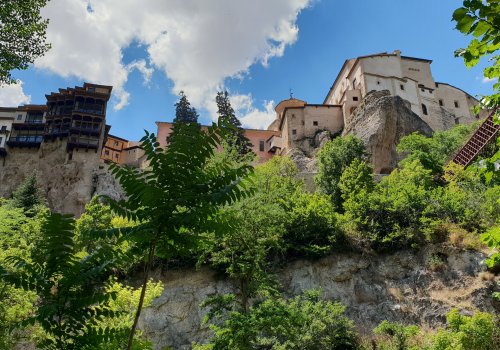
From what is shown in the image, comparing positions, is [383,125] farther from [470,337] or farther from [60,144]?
[60,144]

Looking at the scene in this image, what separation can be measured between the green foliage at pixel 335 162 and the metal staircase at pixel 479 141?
767 cm

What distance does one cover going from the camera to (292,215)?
24.8 metres

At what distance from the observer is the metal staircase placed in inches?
1178

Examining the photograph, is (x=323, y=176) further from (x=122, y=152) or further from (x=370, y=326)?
(x=122, y=152)

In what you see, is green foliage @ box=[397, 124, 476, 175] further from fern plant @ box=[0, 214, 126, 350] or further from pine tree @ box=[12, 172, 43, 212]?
fern plant @ box=[0, 214, 126, 350]

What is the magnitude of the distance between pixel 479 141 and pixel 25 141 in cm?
4771

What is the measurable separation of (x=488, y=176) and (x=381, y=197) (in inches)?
786

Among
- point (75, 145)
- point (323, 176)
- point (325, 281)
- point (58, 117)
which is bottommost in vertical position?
point (325, 281)

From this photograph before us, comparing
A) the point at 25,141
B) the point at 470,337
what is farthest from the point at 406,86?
the point at 25,141

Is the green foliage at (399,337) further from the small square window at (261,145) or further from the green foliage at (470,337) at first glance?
the small square window at (261,145)

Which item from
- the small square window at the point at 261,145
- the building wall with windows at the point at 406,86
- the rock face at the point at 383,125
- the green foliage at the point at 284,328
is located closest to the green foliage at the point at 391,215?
the green foliage at the point at 284,328

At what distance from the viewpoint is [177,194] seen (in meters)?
5.25

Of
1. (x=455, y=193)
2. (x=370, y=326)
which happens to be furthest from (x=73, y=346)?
(x=455, y=193)

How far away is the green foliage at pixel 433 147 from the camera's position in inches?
1314
